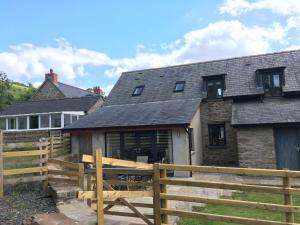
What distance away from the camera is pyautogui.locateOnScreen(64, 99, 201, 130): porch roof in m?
17.0

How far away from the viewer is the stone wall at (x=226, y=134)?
64.5ft

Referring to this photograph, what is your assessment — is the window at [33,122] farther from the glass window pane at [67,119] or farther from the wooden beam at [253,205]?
the wooden beam at [253,205]

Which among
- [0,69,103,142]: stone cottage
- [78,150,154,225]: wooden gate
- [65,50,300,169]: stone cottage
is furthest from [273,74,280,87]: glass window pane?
[0,69,103,142]: stone cottage

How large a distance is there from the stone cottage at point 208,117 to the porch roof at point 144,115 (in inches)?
2.0

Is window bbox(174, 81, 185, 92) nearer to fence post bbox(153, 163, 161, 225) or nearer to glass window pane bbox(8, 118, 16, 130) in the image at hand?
fence post bbox(153, 163, 161, 225)

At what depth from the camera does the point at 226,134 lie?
20.0 meters

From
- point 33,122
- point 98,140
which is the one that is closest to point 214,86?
point 98,140

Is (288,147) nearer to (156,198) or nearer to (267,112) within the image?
(267,112)

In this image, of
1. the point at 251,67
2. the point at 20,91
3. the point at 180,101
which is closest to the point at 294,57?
the point at 251,67

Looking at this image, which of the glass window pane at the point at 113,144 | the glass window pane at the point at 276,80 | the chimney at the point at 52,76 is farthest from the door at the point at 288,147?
the chimney at the point at 52,76

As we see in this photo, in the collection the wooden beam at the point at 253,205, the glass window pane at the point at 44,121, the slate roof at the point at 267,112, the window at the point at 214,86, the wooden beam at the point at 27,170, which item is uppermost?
the window at the point at 214,86

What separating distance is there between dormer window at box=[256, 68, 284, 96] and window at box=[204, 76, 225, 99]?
231 centimetres

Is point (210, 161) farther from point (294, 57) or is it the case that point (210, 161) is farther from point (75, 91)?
point (75, 91)

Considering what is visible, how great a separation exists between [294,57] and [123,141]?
12.4 meters
